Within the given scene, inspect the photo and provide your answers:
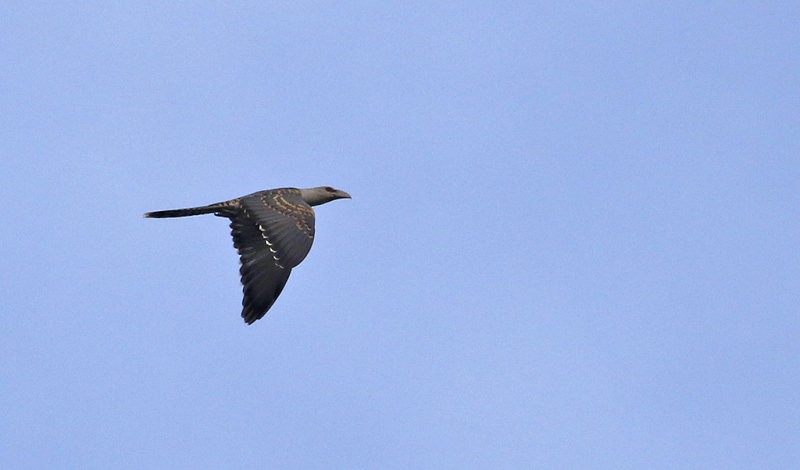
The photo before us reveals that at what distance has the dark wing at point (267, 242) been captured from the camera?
2594 centimetres

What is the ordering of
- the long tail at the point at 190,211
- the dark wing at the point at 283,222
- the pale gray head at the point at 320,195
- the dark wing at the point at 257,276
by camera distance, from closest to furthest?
the dark wing at the point at 283,222 < the dark wing at the point at 257,276 < the long tail at the point at 190,211 < the pale gray head at the point at 320,195

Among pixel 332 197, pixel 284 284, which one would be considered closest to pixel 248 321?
pixel 284 284

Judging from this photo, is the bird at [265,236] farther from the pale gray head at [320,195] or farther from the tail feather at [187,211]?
the pale gray head at [320,195]

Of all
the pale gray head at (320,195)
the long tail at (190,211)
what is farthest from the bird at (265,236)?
the pale gray head at (320,195)

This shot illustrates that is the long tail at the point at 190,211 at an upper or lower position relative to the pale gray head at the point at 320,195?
lower

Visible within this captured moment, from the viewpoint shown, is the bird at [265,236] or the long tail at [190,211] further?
the long tail at [190,211]

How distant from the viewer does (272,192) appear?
2819 cm

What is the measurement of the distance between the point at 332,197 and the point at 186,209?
148 inches

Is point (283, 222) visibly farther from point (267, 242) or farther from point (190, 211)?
point (190, 211)

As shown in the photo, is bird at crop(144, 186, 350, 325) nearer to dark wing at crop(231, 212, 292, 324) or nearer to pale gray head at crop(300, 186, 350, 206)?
dark wing at crop(231, 212, 292, 324)

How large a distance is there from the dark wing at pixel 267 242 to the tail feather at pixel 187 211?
40cm

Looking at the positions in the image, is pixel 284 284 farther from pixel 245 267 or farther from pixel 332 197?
pixel 332 197

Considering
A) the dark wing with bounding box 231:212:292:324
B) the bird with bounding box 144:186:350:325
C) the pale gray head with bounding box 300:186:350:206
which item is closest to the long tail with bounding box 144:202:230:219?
the bird with bounding box 144:186:350:325

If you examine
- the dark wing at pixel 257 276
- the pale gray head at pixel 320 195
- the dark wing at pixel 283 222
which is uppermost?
the pale gray head at pixel 320 195
